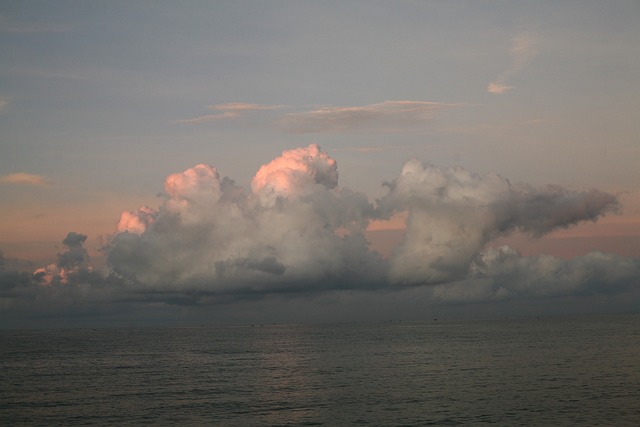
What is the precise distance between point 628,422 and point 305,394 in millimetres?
45351

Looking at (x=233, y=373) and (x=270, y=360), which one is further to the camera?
(x=270, y=360)

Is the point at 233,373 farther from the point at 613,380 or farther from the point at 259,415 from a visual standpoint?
the point at 613,380

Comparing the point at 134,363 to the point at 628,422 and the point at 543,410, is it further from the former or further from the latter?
the point at 628,422

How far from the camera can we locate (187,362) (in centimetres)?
16012

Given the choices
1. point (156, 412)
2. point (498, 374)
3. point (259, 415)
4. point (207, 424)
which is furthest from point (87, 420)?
point (498, 374)

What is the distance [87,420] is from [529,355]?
11110 cm

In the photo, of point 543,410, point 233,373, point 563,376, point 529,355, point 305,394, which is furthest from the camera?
point 529,355

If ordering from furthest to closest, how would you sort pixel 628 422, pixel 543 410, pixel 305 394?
pixel 305 394
pixel 543 410
pixel 628 422

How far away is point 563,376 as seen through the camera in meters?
109

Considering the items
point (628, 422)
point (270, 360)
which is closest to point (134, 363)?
point (270, 360)

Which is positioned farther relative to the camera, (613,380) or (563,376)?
(563,376)

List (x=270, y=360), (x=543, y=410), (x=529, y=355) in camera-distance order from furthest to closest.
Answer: (x=270, y=360) → (x=529, y=355) → (x=543, y=410)

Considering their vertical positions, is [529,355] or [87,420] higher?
[87,420]

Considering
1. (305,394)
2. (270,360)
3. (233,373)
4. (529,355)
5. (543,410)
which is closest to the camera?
(543,410)
